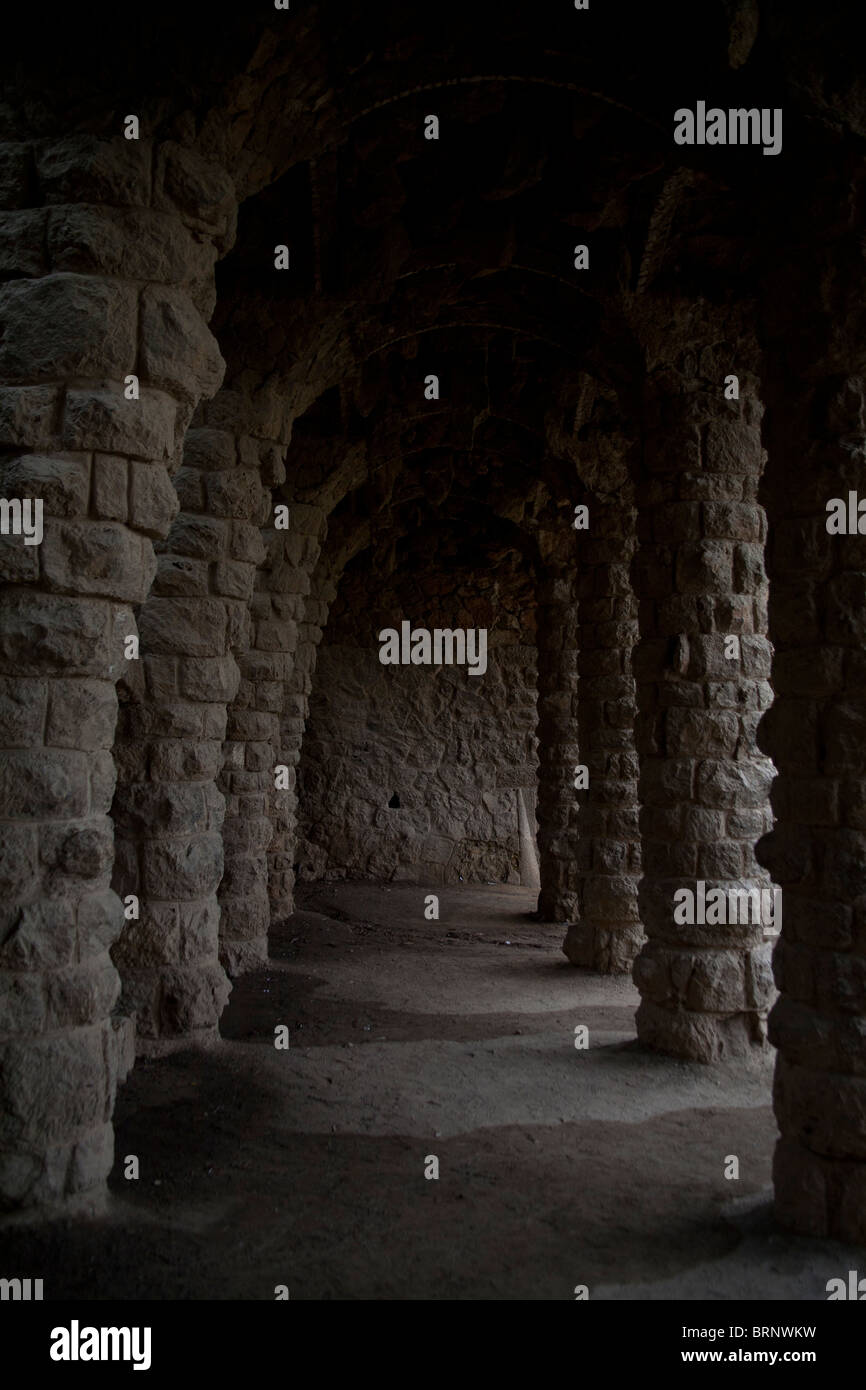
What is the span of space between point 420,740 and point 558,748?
4.22 m

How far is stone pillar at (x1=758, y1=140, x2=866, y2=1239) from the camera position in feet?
13.6

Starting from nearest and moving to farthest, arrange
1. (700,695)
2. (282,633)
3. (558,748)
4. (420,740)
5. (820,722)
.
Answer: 1. (820,722)
2. (700,695)
3. (282,633)
4. (558,748)
5. (420,740)

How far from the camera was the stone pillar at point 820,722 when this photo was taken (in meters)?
4.16

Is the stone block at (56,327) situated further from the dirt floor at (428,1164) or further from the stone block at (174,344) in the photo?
the dirt floor at (428,1164)

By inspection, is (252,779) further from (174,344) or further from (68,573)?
(174,344)

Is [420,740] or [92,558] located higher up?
[92,558]

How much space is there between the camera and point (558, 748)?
43.7ft

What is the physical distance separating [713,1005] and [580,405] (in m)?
5.56

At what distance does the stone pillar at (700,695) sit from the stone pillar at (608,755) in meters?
2.85

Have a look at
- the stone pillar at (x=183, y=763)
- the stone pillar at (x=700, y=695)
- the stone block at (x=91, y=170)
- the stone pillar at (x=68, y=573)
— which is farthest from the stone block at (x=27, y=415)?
the stone pillar at (x=700, y=695)

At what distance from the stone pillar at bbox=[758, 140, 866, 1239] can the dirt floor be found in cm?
40

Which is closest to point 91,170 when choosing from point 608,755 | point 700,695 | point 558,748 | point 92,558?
point 92,558
